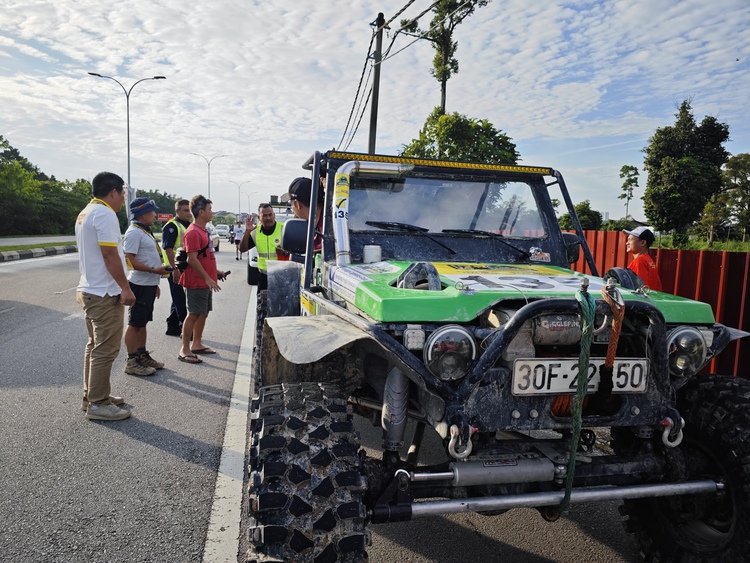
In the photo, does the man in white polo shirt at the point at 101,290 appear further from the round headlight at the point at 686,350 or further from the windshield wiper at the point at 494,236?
the round headlight at the point at 686,350

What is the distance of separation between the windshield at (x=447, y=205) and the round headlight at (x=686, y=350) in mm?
1688

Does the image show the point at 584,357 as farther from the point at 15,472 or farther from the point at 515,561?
the point at 15,472

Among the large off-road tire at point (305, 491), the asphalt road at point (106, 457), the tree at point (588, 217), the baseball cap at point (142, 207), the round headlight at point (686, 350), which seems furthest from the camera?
the tree at point (588, 217)

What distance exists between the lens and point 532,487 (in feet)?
8.86

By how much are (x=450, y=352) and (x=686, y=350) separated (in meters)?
1.13

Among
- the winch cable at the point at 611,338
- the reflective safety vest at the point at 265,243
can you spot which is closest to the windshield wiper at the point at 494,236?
the winch cable at the point at 611,338

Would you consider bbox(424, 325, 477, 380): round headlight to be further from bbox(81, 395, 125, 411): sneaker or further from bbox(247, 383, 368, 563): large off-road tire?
bbox(81, 395, 125, 411): sneaker

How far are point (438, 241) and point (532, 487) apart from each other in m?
1.80

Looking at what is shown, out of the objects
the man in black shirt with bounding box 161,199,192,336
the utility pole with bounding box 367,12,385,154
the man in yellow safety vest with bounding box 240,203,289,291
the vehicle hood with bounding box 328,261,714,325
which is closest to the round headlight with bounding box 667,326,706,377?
the vehicle hood with bounding box 328,261,714,325

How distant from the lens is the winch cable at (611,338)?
243 centimetres

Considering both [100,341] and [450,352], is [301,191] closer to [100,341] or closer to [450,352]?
[100,341]

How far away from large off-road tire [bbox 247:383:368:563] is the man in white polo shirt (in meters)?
3.12

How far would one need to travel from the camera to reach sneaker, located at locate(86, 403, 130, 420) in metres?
5.03

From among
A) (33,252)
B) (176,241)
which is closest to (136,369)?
(176,241)
